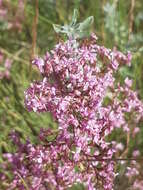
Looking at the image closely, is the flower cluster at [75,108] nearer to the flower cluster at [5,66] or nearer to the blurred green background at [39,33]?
the blurred green background at [39,33]

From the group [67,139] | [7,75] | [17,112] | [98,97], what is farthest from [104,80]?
[7,75]

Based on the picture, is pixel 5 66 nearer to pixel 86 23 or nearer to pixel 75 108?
pixel 86 23

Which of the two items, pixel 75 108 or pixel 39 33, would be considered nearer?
pixel 75 108

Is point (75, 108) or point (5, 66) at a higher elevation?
point (5, 66)

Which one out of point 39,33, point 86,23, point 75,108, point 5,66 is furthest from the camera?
point 39,33

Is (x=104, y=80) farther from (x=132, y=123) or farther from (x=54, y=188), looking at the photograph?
(x=132, y=123)

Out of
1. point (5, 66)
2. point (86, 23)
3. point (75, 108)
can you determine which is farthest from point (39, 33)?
point (75, 108)

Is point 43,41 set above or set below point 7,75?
above

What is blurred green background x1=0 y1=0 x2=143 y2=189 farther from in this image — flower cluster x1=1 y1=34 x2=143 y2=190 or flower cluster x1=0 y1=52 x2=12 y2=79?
flower cluster x1=1 y1=34 x2=143 y2=190

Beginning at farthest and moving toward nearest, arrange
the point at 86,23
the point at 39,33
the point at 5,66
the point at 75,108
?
the point at 39,33 → the point at 5,66 → the point at 86,23 → the point at 75,108

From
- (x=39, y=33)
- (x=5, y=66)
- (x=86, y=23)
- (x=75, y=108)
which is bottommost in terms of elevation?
(x=75, y=108)

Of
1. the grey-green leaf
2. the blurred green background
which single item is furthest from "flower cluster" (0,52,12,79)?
the grey-green leaf
